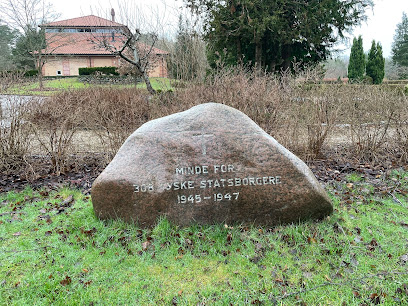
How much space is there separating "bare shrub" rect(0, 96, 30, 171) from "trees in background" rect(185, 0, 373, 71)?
11177mm

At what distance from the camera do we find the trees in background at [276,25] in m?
15.4

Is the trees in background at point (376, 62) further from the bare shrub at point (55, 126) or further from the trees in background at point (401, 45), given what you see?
the bare shrub at point (55, 126)

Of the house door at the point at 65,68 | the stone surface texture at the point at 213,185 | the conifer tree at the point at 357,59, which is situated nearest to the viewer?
the stone surface texture at the point at 213,185

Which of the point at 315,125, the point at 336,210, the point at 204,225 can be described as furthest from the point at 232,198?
the point at 315,125

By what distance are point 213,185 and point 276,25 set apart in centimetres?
1327

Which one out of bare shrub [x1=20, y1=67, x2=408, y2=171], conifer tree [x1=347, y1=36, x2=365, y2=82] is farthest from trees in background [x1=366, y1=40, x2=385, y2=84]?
bare shrub [x1=20, y1=67, x2=408, y2=171]

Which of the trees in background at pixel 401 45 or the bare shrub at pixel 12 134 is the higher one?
the trees in background at pixel 401 45

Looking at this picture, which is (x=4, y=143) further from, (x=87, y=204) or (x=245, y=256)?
(x=245, y=256)

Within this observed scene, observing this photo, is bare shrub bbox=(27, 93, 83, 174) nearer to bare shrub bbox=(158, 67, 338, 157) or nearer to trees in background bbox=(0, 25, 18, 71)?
bare shrub bbox=(158, 67, 338, 157)

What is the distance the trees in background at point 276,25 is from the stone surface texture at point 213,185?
1146cm

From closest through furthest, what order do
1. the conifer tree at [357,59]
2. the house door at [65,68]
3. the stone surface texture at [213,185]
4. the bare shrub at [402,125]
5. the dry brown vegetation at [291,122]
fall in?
the stone surface texture at [213,185], the dry brown vegetation at [291,122], the bare shrub at [402,125], the conifer tree at [357,59], the house door at [65,68]

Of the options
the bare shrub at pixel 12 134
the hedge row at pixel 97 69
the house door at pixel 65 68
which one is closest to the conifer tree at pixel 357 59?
the hedge row at pixel 97 69

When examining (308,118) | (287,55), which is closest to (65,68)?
(287,55)

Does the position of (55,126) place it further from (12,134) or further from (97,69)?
(97,69)
